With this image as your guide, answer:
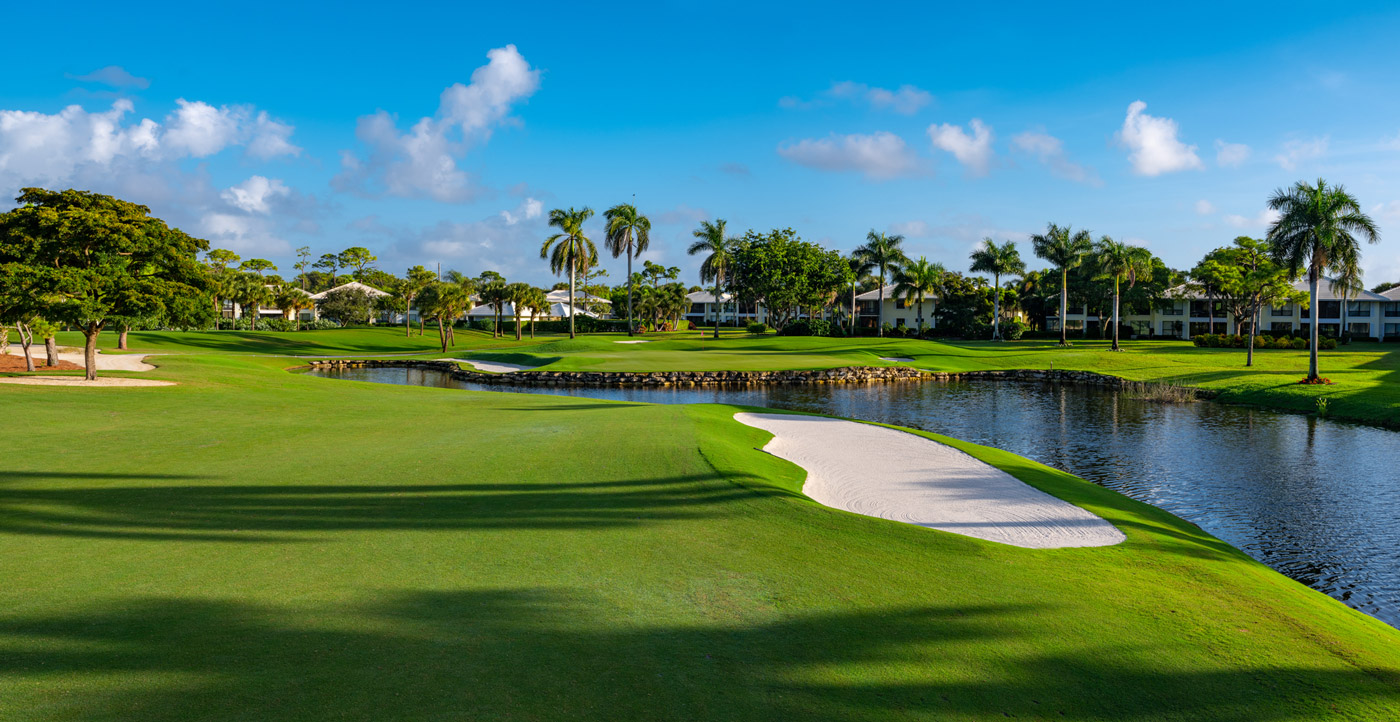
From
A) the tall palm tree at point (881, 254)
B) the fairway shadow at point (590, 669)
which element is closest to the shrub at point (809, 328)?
the tall palm tree at point (881, 254)

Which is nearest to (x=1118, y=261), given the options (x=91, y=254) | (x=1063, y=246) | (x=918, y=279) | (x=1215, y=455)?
(x=1063, y=246)

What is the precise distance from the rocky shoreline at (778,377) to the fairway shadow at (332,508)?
32062mm

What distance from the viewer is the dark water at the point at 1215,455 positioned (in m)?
12.3

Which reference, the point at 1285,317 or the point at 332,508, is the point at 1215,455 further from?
the point at 1285,317

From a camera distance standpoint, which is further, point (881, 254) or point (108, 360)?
point (881, 254)

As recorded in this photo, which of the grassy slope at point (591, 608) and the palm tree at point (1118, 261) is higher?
the palm tree at point (1118, 261)

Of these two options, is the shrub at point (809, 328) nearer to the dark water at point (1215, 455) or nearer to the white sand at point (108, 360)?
the dark water at point (1215, 455)

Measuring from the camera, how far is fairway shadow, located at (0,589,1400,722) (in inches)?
181

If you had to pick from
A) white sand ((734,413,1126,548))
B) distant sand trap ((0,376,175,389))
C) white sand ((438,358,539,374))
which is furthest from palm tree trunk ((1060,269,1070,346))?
distant sand trap ((0,376,175,389))

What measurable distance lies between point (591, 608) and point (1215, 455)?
21635mm

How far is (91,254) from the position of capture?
78.4 feet

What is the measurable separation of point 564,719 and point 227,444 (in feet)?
41.5

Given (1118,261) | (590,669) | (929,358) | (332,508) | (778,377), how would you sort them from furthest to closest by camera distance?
1. (1118,261)
2. (929,358)
3. (778,377)
4. (332,508)
5. (590,669)

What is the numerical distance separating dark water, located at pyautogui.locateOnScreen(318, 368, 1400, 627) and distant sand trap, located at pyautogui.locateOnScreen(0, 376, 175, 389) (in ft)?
59.3
